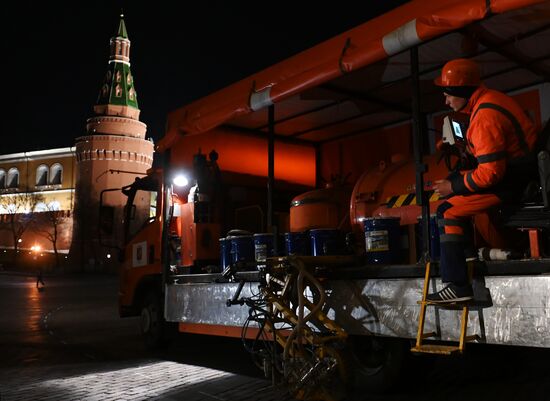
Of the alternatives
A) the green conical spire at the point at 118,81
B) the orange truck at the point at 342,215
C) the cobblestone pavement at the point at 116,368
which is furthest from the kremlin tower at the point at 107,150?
the orange truck at the point at 342,215

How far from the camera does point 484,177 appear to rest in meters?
3.71

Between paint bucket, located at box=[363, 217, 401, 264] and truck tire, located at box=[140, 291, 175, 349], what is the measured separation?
→ 4.53m

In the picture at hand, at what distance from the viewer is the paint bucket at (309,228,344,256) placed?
18.7 ft

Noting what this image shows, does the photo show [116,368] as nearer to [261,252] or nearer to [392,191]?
[261,252]

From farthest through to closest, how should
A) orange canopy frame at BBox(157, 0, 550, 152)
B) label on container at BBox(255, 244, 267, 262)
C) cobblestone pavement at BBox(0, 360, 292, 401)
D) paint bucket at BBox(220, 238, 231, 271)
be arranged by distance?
paint bucket at BBox(220, 238, 231, 271) < label on container at BBox(255, 244, 267, 262) < cobblestone pavement at BBox(0, 360, 292, 401) < orange canopy frame at BBox(157, 0, 550, 152)

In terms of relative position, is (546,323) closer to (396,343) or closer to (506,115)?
(506,115)

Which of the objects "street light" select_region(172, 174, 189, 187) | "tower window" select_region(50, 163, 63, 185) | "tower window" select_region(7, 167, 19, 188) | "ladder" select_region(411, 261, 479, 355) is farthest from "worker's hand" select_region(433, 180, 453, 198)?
"tower window" select_region(7, 167, 19, 188)

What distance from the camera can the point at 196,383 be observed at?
6199 mm

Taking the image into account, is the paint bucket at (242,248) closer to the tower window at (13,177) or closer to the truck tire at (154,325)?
the truck tire at (154,325)

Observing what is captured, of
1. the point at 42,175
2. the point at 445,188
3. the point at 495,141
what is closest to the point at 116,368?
the point at 445,188

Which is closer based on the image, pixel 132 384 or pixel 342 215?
pixel 132 384

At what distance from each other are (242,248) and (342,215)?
151cm

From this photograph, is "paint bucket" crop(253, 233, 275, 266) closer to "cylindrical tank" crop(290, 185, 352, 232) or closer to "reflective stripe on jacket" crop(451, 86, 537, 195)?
"cylindrical tank" crop(290, 185, 352, 232)

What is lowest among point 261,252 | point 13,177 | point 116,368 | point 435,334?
point 116,368
